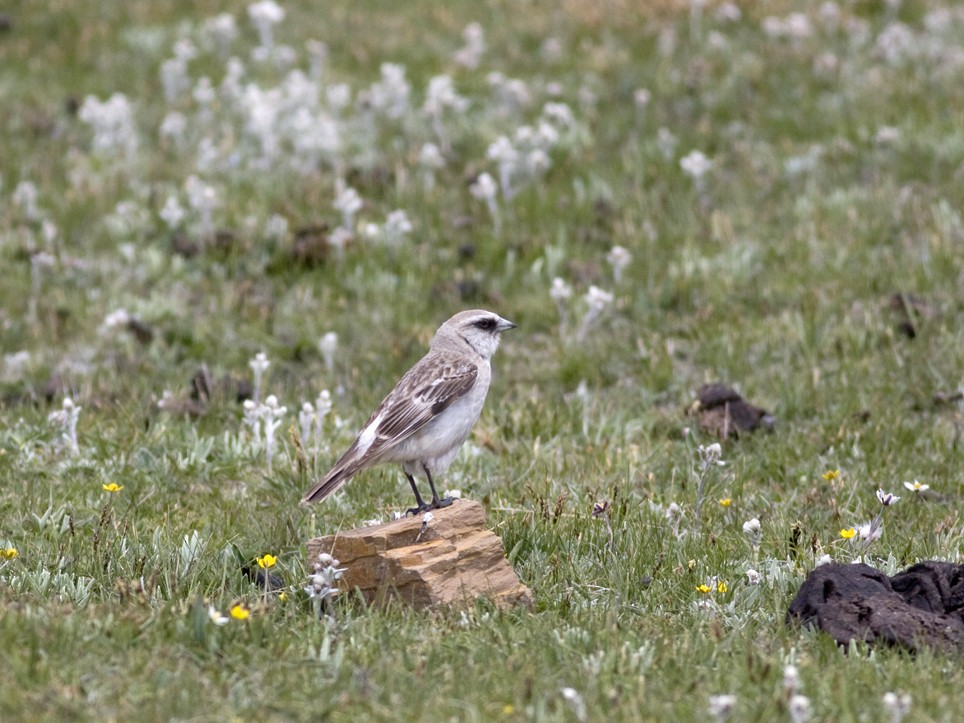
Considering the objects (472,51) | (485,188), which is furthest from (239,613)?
(472,51)

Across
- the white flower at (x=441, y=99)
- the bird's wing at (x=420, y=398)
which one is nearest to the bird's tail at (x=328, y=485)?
the bird's wing at (x=420, y=398)

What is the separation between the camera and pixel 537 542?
7.61 meters

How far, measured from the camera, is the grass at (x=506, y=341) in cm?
581

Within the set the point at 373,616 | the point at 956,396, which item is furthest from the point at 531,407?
the point at 373,616

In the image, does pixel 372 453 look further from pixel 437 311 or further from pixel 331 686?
pixel 437 311

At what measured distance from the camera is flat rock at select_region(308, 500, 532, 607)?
6.71 meters

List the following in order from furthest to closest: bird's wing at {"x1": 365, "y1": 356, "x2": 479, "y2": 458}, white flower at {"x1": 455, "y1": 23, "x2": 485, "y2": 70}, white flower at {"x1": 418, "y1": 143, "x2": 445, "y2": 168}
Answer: white flower at {"x1": 455, "y1": 23, "x2": 485, "y2": 70}
white flower at {"x1": 418, "y1": 143, "x2": 445, "y2": 168}
bird's wing at {"x1": 365, "y1": 356, "x2": 479, "y2": 458}

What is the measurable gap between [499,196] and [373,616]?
800 centimetres

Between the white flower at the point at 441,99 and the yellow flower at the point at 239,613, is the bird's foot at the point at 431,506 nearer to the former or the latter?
the yellow flower at the point at 239,613

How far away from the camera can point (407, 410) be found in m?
7.83

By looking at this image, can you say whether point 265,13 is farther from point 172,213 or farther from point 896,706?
point 896,706

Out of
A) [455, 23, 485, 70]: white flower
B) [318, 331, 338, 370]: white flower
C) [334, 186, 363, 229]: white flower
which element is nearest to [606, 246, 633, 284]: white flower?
[334, 186, 363, 229]: white flower

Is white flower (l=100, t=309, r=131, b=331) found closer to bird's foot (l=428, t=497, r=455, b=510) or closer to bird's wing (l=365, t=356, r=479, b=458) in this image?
bird's wing (l=365, t=356, r=479, b=458)

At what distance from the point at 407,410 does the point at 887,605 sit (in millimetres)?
2964
